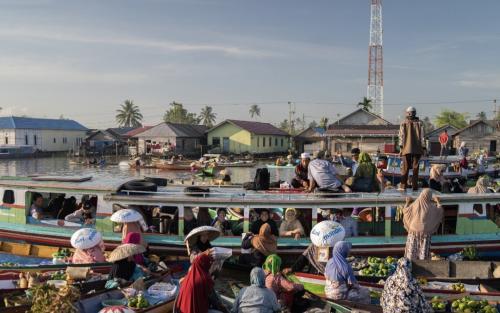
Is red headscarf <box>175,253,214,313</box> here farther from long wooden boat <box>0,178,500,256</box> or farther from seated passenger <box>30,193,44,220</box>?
seated passenger <box>30,193,44,220</box>

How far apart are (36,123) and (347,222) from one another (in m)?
60.3

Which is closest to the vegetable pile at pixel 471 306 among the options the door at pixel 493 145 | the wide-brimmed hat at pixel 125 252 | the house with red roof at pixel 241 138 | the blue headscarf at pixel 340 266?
the blue headscarf at pixel 340 266

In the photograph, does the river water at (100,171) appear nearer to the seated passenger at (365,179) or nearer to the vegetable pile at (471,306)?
the seated passenger at (365,179)

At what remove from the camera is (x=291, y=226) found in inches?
416

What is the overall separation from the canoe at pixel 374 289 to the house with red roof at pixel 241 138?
45.5 metres

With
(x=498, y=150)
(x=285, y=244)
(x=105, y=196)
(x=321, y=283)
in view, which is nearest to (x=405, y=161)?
(x=285, y=244)

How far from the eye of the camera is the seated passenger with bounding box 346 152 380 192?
36.6 feet

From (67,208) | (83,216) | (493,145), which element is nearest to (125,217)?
(83,216)

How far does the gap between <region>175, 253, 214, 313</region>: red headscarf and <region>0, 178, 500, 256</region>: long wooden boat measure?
4941 mm

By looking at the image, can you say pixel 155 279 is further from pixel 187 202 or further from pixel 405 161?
pixel 405 161

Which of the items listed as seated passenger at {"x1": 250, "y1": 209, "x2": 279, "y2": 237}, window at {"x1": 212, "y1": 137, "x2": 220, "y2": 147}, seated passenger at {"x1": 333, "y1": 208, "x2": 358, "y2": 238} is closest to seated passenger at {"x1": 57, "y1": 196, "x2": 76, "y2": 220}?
seated passenger at {"x1": 250, "y1": 209, "x2": 279, "y2": 237}

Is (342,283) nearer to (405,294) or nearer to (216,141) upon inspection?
(405,294)

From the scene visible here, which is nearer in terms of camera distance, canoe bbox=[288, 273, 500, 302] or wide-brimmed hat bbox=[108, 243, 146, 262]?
canoe bbox=[288, 273, 500, 302]

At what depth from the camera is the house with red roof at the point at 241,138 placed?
5379 cm
